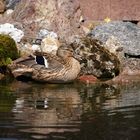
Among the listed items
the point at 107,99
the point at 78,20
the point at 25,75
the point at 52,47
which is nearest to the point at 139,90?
the point at 107,99

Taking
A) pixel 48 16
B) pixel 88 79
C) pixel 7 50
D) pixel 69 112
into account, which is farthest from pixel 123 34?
pixel 69 112

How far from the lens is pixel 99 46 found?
Result: 11.8m

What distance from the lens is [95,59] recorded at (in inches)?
455

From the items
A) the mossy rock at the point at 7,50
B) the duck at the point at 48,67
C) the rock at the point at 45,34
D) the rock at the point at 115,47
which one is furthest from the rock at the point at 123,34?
the mossy rock at the point at 7,50

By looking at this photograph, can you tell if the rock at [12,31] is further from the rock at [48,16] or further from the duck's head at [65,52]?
the duck's head at [65,52]

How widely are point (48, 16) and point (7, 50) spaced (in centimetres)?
298

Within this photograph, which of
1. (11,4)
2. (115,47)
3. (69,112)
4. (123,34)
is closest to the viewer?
(69,112)

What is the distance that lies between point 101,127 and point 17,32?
22.2 ft

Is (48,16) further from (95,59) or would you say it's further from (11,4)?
(95,59)

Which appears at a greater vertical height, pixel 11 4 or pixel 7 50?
pixel 11 4

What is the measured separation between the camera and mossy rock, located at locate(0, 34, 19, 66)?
11.3 m

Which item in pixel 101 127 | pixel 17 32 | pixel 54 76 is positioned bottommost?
pixel 101 127

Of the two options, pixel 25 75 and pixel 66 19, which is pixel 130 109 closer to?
pixel 25 75

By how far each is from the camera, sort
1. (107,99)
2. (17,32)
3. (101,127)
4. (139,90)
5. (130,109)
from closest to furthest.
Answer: (101,127)
(130,109)
(107,99)
(139,90)
(17,32)
